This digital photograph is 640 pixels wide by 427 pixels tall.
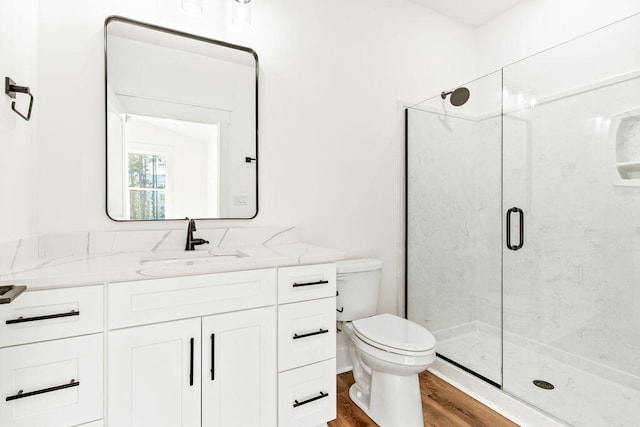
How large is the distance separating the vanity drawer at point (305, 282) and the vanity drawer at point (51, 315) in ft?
2.14

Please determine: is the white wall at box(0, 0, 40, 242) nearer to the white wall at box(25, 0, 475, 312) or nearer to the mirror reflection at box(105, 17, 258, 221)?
the white wall at box(25, 0, 475, 312)

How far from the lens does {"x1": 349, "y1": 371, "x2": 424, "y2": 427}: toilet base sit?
62.0 inches

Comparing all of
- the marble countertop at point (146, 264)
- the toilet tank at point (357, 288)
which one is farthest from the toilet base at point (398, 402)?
the marble countertop at point (146, 264)

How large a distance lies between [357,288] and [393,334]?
1.19 ft

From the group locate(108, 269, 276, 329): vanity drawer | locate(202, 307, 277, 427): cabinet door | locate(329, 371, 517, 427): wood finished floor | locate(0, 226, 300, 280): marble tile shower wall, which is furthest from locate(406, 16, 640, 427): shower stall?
locate(108, 269, 276, 329): vanity drawer

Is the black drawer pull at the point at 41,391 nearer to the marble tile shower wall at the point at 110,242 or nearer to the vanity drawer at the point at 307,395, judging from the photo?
the marble tile shower wall at the point at 110,242

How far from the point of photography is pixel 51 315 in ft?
3.33

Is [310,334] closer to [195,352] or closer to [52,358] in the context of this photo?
[195,352]

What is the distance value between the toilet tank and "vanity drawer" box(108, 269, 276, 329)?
628mm

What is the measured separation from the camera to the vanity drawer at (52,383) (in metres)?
0.97

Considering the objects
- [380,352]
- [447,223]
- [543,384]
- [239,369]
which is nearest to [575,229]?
[447,223]

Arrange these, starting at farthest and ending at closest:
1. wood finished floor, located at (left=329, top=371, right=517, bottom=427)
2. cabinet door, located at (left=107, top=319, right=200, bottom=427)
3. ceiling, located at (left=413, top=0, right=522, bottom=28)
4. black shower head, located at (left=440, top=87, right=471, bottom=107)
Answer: ceiling, located at (left=413, top=0, right=522, bottom=28)
black shower head, located at (left=440, top=87, right=471, bottom=107)
wood finished floor, located at (left=329, top=371, right=517, bottom=427)
cabinet door, located at (left=107, top=319, right=200, bottom=427)

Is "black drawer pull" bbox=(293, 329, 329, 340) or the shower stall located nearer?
"black drawer pull" bbox=(293, 329, 329, 340)

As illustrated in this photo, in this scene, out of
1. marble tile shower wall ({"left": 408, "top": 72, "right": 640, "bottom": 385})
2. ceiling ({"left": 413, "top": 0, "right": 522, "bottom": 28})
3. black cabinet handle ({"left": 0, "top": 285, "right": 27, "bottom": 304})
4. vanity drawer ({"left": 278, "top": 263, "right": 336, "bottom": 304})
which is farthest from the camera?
ceiling ({"left": 413, "top": 0, "right": 522, "bottom": 28})
